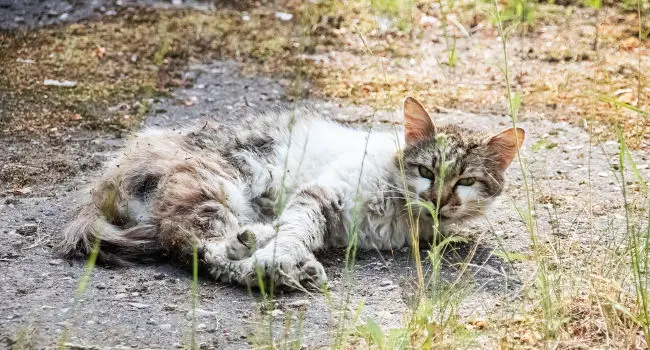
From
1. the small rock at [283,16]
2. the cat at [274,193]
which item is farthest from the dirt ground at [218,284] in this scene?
the small rock at [283,16]

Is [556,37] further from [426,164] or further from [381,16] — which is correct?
[426,164]

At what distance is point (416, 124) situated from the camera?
3.82m

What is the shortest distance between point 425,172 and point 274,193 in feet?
2.47

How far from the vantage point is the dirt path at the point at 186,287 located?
2.77 m

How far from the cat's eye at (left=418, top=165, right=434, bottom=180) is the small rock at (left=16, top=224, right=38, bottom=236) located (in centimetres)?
187

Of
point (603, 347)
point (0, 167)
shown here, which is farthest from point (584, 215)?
point (0, 167)

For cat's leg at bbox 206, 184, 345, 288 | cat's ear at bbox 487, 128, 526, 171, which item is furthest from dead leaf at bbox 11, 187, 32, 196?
cat's ear at bbox 487, 128, 526, 171

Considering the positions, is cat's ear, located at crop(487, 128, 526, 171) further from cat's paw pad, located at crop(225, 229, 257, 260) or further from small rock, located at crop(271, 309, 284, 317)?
small rock, located at crop(271, 309, 284, 317)

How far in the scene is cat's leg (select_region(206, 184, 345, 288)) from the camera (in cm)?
321

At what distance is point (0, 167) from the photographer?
448 cm

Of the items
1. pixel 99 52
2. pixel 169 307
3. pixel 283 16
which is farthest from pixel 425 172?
pixel 283 16

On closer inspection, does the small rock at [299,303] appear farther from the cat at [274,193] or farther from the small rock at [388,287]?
the small rock at [388,287]

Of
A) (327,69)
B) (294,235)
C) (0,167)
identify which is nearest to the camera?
(294,235)

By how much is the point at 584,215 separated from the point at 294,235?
1662 mm
